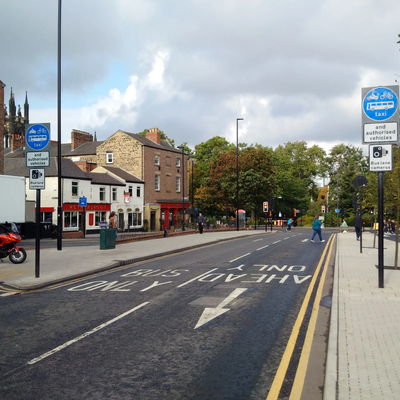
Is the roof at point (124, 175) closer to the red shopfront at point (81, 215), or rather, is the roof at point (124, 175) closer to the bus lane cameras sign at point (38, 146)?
the red shopfront at point (81, 215)

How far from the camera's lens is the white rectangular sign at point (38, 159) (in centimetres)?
1252

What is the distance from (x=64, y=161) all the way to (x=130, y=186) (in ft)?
32.5

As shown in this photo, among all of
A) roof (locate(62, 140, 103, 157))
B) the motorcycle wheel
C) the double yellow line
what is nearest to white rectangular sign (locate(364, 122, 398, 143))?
the double yellow line

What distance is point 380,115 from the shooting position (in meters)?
10.7

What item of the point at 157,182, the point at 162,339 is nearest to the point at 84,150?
the point at 157,182

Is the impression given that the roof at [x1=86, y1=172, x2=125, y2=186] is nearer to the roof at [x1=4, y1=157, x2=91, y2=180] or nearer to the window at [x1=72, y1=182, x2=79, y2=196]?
the roof at [x1=4, y1=157, x2=91, y2=180]

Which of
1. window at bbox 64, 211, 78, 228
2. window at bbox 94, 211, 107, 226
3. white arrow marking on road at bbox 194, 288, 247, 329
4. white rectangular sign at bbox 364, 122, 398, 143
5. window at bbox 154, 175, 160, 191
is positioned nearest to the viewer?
white arrow marking on road at bbox 194, 288, 247, 329

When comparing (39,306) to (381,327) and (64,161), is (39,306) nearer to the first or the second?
(381,327)

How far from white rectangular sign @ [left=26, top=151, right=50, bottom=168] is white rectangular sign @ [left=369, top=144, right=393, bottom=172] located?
28.5 feet

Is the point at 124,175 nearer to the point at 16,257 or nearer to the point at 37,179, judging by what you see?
the point at 16,257

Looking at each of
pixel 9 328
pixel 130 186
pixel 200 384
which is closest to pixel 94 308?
pixel 9 328

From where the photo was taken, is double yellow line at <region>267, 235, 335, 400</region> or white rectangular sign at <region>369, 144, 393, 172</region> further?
white rectangular sign at <region>369, 144, 393, 172</region>

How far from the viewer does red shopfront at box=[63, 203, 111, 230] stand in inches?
1790

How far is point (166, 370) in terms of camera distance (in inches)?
212
